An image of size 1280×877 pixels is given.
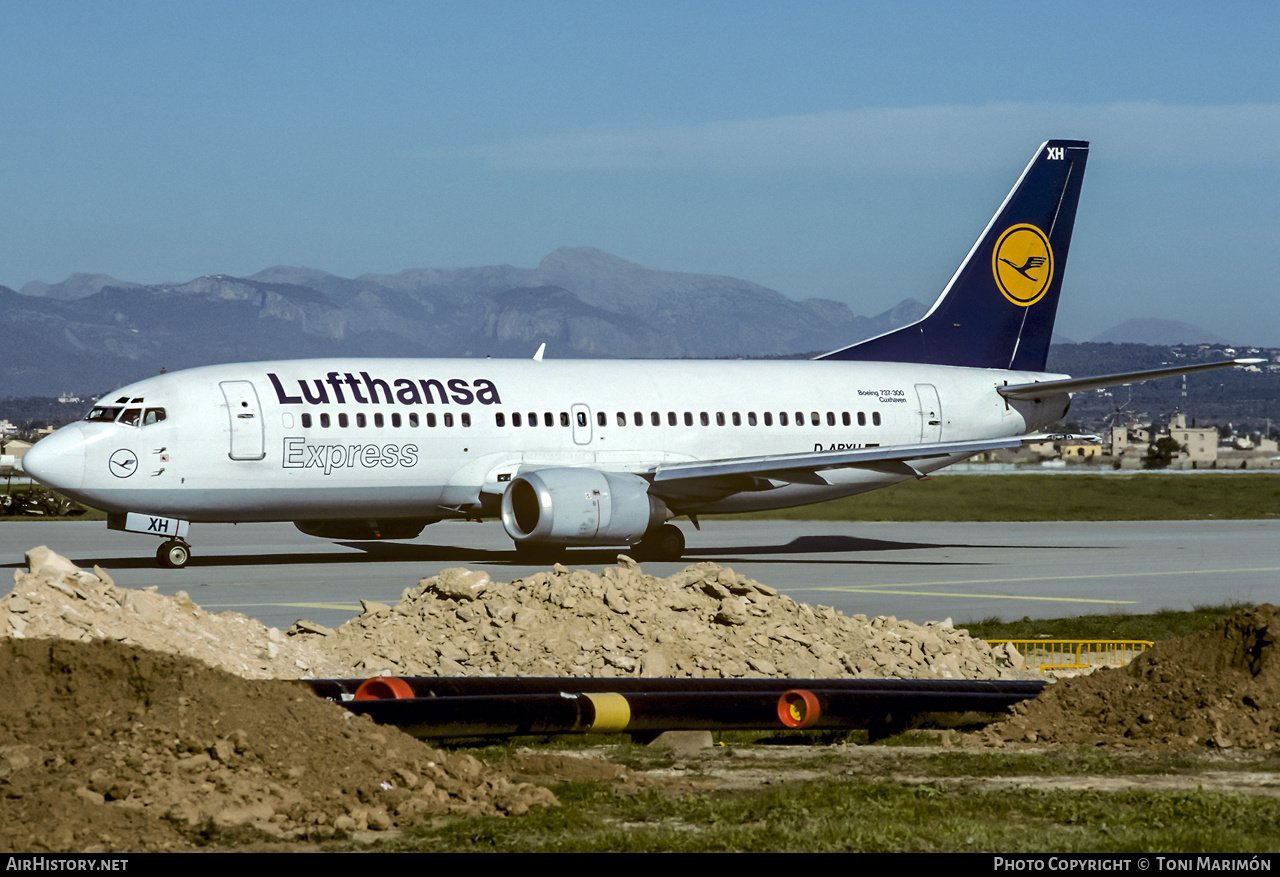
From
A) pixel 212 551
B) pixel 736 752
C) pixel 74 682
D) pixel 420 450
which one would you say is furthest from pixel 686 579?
pixel 212 551

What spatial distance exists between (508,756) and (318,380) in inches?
730

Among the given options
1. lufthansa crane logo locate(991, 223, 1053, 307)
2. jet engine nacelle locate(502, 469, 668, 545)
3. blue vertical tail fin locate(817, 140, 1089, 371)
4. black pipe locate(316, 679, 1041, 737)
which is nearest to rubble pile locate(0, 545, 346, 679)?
black pipe locate(316, 679, 1041, 737)

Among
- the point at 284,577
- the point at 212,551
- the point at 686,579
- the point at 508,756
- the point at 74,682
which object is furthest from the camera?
the point at 212,551

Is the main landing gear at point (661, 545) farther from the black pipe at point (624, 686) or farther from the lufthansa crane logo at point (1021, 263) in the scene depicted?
the black pipe at point (624, 686)

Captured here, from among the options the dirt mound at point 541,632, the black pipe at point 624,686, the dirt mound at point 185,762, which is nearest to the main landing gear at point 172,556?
the dirt mound at point 541,632

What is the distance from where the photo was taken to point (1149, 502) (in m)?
56.3

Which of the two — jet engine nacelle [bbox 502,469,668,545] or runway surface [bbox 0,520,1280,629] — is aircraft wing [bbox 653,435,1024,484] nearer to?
jet engine nacelle [bbox 502,469,668,545]

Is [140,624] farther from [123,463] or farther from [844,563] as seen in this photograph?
[844,563]

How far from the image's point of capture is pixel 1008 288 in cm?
3625

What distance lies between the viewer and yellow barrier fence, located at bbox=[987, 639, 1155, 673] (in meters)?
16.6

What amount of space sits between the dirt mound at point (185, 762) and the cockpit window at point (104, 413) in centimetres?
1796

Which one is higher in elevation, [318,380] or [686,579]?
[318,380]

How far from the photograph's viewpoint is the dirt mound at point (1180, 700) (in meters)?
11.1
